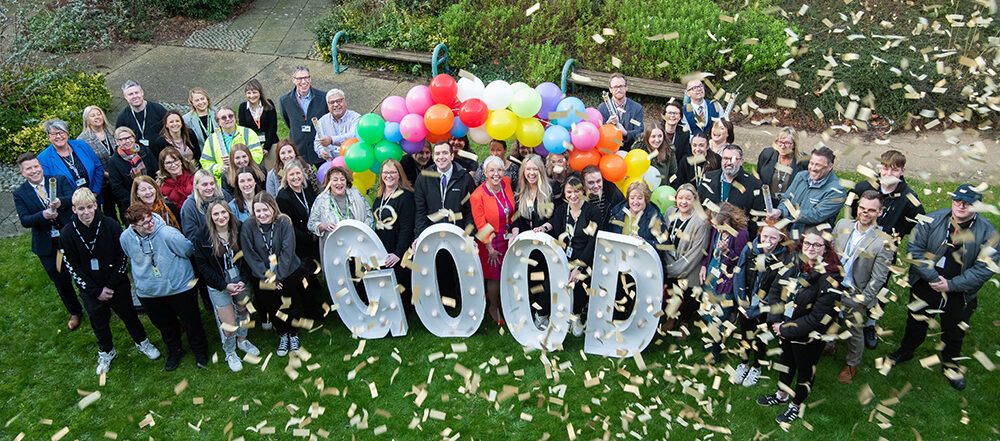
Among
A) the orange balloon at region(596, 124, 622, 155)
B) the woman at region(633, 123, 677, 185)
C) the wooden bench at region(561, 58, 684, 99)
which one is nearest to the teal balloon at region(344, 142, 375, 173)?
the orange balloon at region(596, 124, 622, 155)

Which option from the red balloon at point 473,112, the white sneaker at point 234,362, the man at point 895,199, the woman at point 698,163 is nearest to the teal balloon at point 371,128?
the red balloon at point 473,112

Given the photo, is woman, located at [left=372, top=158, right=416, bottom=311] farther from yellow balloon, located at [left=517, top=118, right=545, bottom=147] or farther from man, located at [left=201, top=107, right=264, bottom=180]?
man, located at [left=201, top=107, right=264, bottom=180]

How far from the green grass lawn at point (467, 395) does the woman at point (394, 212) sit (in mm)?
841

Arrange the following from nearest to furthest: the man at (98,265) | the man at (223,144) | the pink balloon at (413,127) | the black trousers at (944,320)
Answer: the black trousers at (944,320) < the man at (98,265) < the pink balloon at (413,127) < the man at (223,144)

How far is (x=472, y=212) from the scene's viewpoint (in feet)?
21.3

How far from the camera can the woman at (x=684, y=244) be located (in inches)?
235

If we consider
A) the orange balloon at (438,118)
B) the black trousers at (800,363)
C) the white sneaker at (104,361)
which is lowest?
the white sneaker at (104,361)

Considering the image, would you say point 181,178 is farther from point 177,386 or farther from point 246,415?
point 246,415

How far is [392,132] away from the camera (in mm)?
6812

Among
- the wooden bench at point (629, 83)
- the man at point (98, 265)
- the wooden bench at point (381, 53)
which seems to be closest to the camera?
the man at point (98, 265)

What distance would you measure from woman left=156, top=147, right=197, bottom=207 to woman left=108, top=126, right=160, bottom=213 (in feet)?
1.38

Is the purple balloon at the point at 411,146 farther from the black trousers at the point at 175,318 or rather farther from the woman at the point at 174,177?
the black trousers at the point at 175,318

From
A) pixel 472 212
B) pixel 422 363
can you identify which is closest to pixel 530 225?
pixel 472 212

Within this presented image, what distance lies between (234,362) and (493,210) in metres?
2.68
